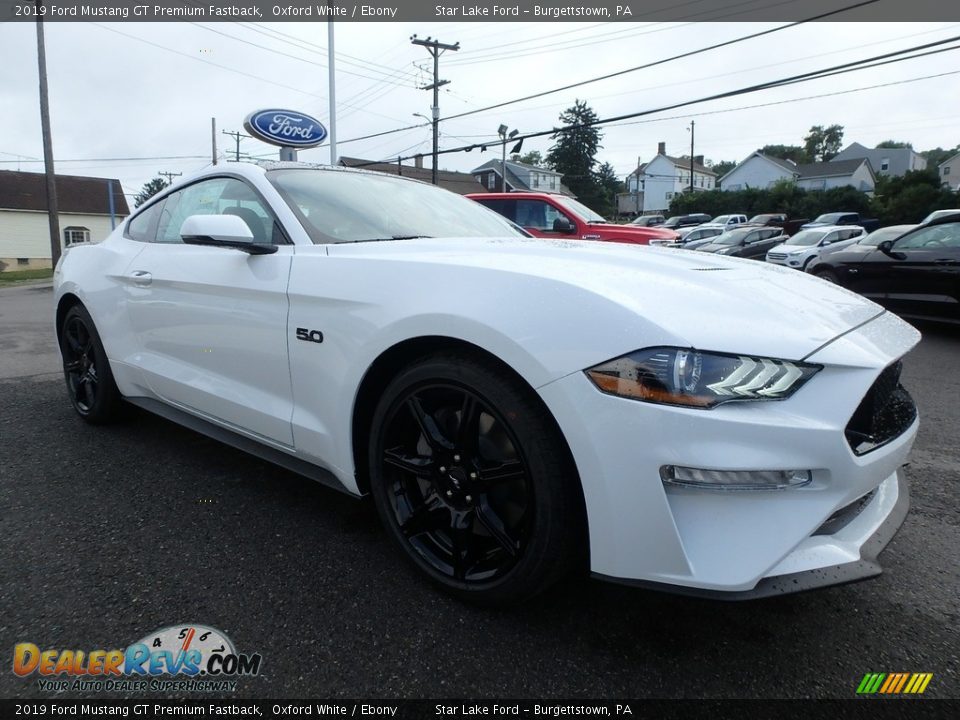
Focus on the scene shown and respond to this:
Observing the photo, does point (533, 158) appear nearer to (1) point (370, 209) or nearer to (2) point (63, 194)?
(2) point (63, 194)

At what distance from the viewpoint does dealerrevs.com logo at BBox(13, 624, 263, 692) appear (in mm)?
1635

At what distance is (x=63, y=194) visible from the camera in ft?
153

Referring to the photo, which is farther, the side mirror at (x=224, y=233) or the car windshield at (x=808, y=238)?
the car windshield at (x=808, y=238)

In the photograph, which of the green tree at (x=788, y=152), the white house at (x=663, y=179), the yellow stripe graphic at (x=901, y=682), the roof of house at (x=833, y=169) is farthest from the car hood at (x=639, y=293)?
the green tree at (x=788, y=152)

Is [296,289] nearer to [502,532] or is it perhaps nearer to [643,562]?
[502,532]

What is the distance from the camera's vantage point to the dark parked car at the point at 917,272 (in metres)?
6.72

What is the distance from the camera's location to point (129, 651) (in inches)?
68.7

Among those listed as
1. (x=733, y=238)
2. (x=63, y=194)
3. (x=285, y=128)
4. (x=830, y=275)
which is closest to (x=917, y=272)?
(x=830, y=275)

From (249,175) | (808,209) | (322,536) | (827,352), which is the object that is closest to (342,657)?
(322,536)

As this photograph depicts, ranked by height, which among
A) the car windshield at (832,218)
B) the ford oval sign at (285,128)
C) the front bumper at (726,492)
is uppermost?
the car windshield at (832,218)

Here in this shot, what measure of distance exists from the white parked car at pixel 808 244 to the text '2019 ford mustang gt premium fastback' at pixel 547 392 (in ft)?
51.7

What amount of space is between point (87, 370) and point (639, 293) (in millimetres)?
3405

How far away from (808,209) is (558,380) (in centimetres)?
4107

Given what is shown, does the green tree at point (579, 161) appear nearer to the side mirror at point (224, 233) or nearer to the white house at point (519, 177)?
the white house at point (519, 177)
